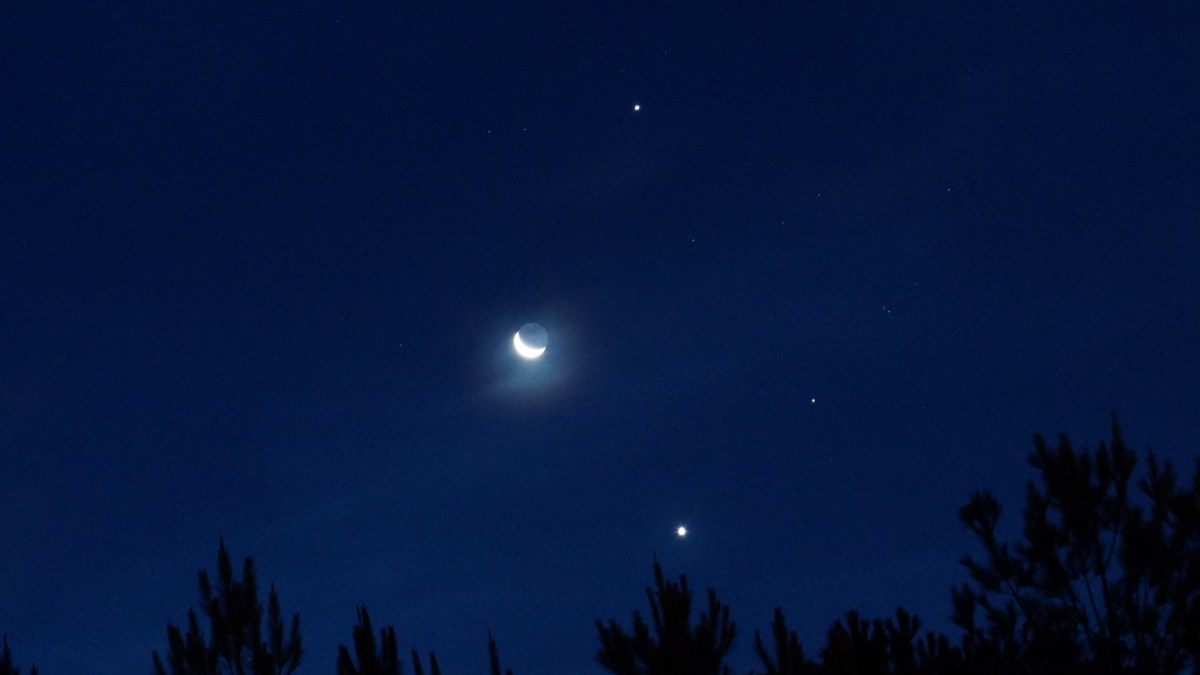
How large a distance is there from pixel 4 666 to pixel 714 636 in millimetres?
14603

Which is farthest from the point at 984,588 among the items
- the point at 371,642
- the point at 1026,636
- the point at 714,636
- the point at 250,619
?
the point at 250,619

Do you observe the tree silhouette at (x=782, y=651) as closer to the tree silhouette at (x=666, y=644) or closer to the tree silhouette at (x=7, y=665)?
the tree silhouette at (x=666, y=644)

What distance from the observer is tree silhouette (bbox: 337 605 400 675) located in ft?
44.2

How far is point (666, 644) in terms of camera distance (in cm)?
1084

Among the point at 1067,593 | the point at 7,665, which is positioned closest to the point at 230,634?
the point at 7,665

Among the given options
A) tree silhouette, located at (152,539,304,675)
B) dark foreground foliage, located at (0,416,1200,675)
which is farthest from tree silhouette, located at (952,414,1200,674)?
tree silhouette, located at (152,539,304,675)

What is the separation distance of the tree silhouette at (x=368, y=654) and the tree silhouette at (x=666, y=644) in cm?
381

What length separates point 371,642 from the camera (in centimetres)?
1375

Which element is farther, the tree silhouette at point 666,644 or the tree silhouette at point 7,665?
the tree silhouette at point 7,665

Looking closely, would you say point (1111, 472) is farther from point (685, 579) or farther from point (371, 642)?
point (371, 642)

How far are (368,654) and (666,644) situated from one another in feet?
15.0

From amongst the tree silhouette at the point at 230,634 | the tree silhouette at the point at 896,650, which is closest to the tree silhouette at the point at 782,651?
the tree silhouette at the point at 896,650

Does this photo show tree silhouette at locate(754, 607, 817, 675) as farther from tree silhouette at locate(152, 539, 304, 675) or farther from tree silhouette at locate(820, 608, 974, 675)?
tree silhouette at locate(152, 539, 304, 675)

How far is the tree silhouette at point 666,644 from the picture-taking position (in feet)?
35.5
